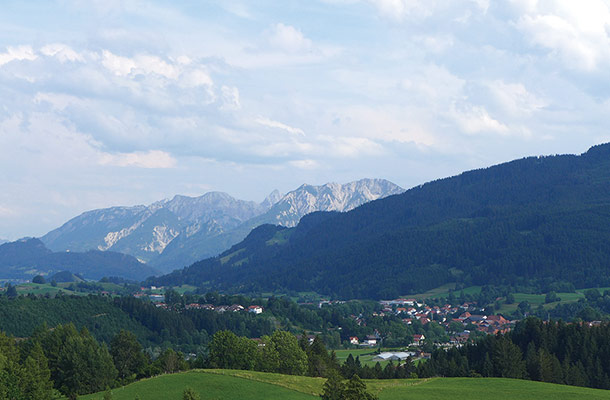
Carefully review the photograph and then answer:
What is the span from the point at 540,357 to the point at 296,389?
55925 mm

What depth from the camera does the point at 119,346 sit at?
137625mm

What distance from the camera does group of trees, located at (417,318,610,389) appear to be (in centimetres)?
13350

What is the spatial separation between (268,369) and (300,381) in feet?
83.7

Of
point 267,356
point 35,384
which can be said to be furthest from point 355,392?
point 267,356

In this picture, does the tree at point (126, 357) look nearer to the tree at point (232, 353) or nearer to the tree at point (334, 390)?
the tree at point (232, 353)

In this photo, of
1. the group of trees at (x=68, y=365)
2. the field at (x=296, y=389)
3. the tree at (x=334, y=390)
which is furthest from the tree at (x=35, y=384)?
the tree at (x=334, y=390)

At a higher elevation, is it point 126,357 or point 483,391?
point 126,357

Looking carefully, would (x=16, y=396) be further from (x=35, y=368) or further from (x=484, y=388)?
(x=484, y=388)

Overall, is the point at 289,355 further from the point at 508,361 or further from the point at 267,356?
the point at 508,361

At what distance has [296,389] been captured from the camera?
102 m

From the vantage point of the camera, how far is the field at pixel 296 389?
320 ft

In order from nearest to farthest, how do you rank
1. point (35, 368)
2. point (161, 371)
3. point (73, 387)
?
point (35, 368), point (73, 387), point (161, 371)

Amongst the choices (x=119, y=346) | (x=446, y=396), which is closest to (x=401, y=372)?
(x=446, y=396)

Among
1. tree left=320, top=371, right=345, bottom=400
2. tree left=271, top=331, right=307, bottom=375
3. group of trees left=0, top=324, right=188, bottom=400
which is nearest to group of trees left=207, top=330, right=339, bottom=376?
tree left=271, top=331, right=307, bottom=375
